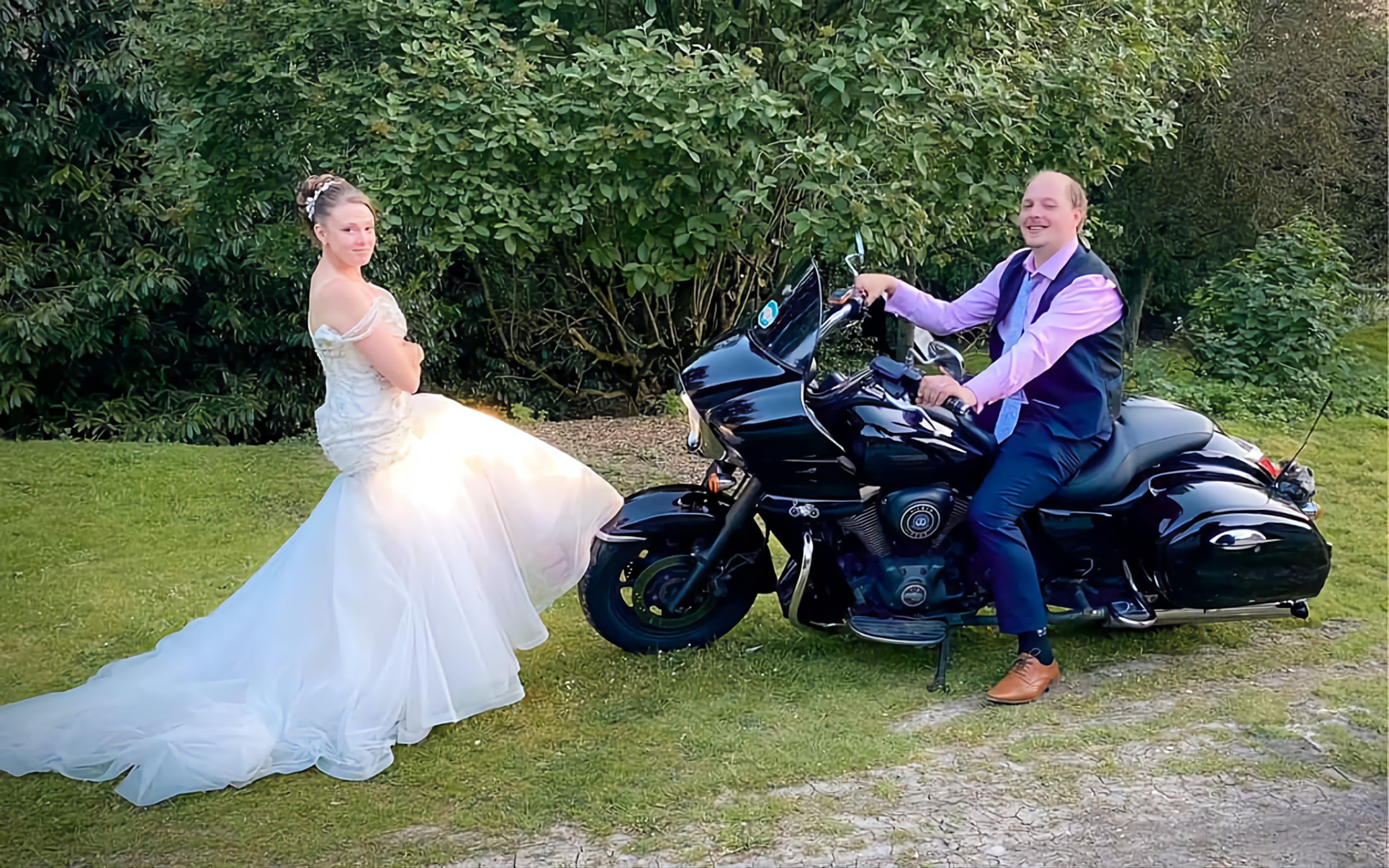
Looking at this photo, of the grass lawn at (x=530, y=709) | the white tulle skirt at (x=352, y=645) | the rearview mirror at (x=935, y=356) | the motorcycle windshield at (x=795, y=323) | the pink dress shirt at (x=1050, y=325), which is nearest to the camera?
the grass lawn at (x=530, y=709)

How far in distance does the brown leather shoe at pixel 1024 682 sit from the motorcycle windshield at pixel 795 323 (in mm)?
1372

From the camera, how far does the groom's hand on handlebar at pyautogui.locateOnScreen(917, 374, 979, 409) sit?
12.7 feet

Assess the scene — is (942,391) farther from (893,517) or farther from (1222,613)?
(1222,613)

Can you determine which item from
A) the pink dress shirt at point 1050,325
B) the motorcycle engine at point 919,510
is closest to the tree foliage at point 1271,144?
the pink dress shirt at point 1050,325

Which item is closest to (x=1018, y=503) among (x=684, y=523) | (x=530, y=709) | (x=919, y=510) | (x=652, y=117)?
(x=919, y=510)

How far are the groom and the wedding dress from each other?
1.62m

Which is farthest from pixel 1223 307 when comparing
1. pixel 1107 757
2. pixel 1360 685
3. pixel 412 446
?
pixel 412 446

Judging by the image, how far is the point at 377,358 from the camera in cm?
405

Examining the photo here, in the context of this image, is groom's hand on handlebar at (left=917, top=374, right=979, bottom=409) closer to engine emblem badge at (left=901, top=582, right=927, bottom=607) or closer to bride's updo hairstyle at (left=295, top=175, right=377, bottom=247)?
engine emblem badge at (left=901, top=582, right=927, bottom=607)

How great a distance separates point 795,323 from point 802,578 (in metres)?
0.95

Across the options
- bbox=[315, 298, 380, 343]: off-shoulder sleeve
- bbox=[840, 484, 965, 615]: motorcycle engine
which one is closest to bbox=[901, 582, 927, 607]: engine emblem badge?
bbox=[840, 484, 965, 615]: motorcycle engine

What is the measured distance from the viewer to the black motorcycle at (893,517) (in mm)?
4211

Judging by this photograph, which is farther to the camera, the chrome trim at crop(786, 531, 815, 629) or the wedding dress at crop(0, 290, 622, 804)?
the chrome trim at crop(786, 531, 815, 629)

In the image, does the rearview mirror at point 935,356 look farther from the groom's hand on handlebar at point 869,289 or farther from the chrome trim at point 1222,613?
the chrome trim at point 1222,613
